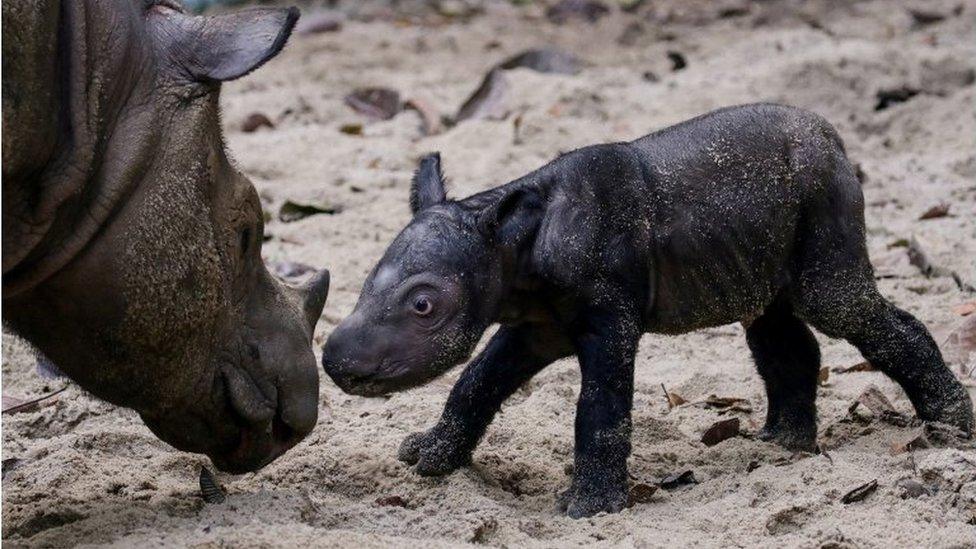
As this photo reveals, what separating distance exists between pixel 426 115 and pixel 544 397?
3.97m

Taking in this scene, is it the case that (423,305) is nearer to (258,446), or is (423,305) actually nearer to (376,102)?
(258,446)

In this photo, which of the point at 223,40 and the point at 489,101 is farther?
the point at 489,101

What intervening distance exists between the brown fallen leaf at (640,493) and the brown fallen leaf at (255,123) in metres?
5.05

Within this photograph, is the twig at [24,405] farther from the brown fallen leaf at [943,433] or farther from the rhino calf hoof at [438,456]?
the brown fallen leaf at [943,433]

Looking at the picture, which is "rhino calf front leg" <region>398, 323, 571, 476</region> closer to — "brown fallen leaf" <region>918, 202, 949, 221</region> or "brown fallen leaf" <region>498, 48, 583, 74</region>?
"brown fallen leaf" <region>918, 202, 949, 221</region>

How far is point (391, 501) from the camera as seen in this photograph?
456cm

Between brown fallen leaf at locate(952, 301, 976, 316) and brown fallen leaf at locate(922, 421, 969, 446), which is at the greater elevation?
brown fallen leaf at locate(922, 421, 969, 446)

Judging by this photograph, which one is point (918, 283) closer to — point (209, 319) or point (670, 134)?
point (670, 134)

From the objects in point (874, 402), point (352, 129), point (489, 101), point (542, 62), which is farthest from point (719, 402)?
point (542, 62)

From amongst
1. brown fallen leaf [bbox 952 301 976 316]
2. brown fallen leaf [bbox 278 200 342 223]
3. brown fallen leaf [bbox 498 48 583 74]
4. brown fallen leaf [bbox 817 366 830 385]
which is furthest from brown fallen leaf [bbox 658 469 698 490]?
brown fallen leaf [bbox 498 48 583 74]

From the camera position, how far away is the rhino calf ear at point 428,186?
4750 mm

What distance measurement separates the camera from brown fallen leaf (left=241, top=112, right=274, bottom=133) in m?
9.12

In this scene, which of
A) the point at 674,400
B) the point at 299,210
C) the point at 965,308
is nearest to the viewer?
the point at 674,400

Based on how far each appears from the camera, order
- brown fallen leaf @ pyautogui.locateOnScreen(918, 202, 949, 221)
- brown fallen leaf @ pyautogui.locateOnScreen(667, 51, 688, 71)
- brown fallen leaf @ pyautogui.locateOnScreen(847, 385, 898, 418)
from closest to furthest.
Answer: brown fallen leaf @ pyautogui.locateOnScreen(847, 385, 898, 418), brown fallen leaf @ pyautogui.locateOnScreen(918, 202, 949, 221), brown fallen leaf @ pyautogui.locateOnScreen(667, 51, 688, 71)
